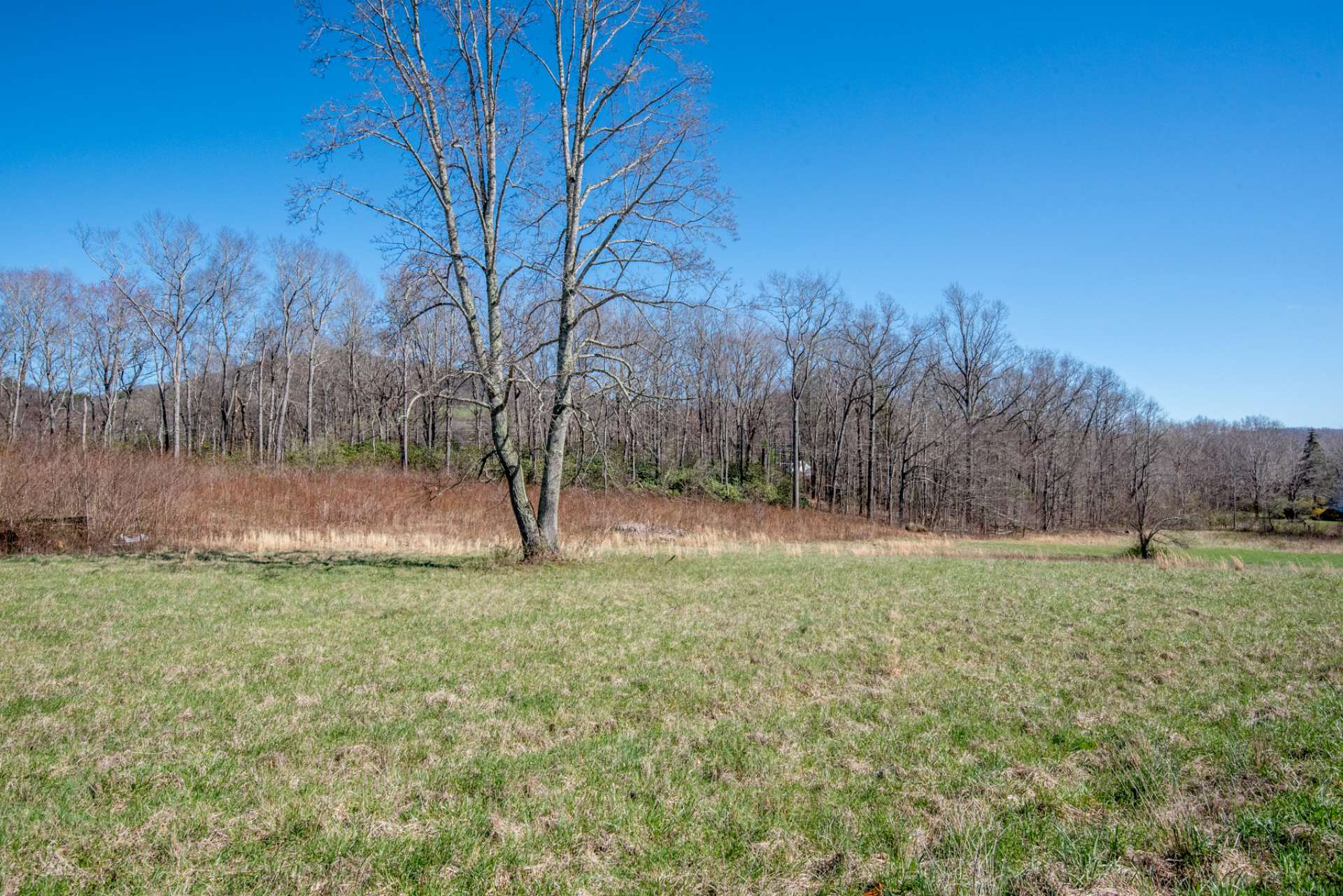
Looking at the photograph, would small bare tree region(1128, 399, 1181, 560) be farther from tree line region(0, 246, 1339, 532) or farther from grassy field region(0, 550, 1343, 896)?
grassy field region(0, 550, 1343, 896)

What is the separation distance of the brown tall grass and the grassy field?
7342mm

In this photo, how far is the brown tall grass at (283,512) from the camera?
17312mm

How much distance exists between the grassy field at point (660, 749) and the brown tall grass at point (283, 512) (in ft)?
24.1

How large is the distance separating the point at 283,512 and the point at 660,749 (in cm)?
2134

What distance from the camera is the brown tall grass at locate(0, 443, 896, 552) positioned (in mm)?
17312

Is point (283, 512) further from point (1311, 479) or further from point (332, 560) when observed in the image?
point (1311, 479)

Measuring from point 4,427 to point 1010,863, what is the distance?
37.8 m

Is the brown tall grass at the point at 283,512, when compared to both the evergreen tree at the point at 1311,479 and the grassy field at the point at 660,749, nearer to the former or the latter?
the grassy field at the point at 660,749

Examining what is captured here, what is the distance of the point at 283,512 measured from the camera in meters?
22.0

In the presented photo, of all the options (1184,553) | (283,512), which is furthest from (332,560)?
(1184,553)

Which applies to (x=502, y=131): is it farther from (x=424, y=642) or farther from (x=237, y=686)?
(x=237, y=686)

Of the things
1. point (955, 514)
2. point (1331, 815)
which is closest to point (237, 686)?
point (1331, 815)

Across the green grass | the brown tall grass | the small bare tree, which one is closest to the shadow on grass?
the brown tall grass

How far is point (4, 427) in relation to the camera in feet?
89.7
